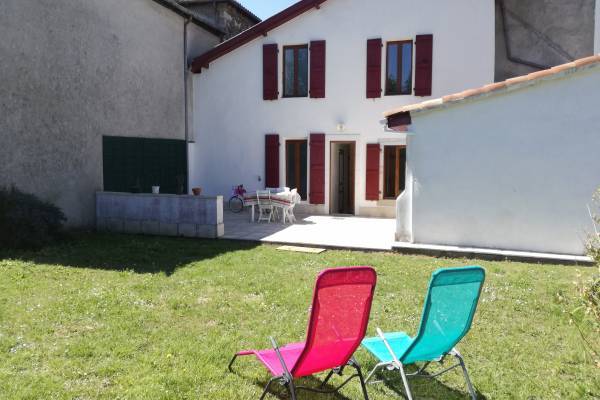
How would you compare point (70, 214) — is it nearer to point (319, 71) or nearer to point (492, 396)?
point (319, 71)

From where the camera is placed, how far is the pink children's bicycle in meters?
14.6

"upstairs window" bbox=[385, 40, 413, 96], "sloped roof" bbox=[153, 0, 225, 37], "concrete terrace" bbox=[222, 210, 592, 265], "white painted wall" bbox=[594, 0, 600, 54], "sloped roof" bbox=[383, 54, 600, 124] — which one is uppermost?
"sloped roof" bbox=[153, 0, 225, 37]

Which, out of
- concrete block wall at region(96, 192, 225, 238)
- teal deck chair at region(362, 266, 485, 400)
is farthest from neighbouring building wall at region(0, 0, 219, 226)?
teal deck chair at region(362, 266, 485, 400)

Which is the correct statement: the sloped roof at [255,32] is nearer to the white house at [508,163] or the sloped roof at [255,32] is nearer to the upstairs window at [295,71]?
the upstairs window at [295,71]

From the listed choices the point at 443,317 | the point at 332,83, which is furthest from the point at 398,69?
the point at 443,317

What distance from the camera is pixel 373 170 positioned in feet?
45.3

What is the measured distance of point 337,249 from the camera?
9.38 metres

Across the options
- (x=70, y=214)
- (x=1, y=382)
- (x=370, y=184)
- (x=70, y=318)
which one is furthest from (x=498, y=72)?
(x=1, y=382)

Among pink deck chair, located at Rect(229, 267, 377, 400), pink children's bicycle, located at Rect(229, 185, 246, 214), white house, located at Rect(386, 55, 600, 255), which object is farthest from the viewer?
pink children's bicycle, located at Rect(229, 185, 246, 214)

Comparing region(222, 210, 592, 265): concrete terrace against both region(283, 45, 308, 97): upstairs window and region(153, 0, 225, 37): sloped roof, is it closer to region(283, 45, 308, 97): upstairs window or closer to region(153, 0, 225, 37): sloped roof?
region(283, 45, 308, 97): upstairs window

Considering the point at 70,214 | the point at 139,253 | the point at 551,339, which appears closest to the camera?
the point at 551,339

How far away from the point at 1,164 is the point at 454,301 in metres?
9.16

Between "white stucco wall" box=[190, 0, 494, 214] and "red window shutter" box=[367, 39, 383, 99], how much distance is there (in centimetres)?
18

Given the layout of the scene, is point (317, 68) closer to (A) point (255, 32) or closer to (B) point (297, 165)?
(A) point (255, 32)
